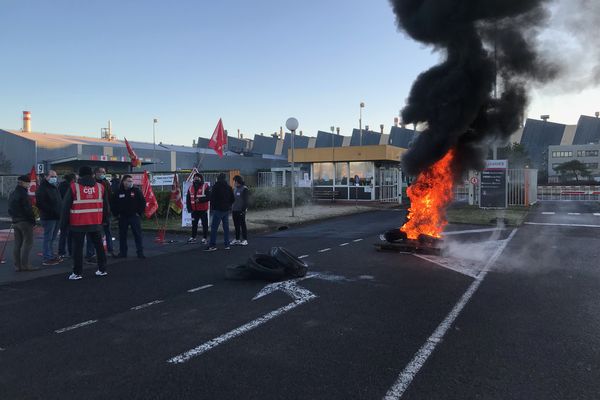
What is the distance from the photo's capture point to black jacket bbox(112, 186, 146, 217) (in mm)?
8828

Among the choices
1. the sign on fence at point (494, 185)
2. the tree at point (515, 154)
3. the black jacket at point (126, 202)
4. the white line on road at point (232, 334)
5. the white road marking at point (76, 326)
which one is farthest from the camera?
the tree at point (515, 154)

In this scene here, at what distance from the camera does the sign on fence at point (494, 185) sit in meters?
20.9

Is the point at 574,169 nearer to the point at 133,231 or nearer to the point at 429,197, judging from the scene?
the point at 429,197

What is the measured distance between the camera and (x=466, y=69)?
8930 mm

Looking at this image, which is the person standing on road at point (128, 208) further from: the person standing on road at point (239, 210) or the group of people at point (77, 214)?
the person standing on road at point (239, 210)

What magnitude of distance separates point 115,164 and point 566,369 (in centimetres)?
2404

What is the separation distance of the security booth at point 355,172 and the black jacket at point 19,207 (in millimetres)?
18297

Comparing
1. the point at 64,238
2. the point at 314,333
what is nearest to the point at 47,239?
the point at 64,238

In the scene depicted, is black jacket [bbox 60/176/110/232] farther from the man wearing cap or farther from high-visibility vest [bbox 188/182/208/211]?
high-visibility vest [bbox 188/182/208/211]

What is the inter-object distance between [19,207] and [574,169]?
6876cm

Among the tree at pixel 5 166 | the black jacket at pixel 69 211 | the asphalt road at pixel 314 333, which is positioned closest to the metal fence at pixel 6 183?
the tree at pixel 5 166

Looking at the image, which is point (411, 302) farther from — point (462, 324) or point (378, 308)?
point (462, 324)

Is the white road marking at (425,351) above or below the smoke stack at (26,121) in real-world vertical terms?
below

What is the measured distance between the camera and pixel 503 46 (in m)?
9.16
